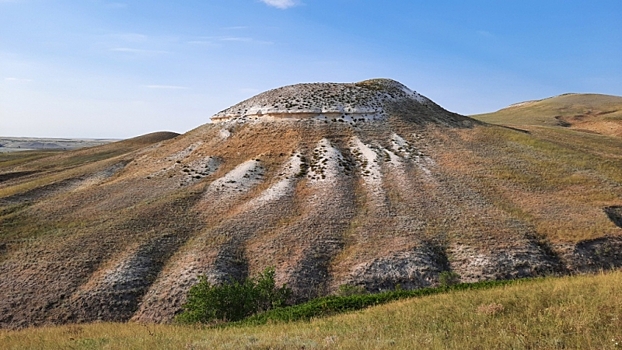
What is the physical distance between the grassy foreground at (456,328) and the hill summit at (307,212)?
1314 centimetres

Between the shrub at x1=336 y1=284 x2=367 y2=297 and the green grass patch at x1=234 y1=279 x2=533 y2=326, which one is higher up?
the green grass patch at x1=234 y1=279 x2=533 y2=326

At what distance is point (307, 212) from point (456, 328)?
2708cm

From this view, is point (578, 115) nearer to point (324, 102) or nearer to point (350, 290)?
point (324, 102)

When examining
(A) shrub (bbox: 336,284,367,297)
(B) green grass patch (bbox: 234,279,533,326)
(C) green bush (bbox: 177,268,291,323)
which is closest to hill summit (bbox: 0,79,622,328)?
(A) shrub (bbox: 336,284,367,297)

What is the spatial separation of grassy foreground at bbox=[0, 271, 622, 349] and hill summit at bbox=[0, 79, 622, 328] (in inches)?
517

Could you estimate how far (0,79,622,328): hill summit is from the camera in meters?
32.3

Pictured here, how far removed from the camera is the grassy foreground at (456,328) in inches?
474

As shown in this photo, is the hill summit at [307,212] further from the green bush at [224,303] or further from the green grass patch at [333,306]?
the green grass patch at [333,306]

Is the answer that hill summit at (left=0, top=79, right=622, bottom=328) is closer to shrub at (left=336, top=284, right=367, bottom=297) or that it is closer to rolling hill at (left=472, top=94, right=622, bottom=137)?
shrub at (left=336, top=284, right=367, bottom=297)

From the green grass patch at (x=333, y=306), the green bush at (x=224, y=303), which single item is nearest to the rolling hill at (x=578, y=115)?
the green grass patch at (x=333, y=306)

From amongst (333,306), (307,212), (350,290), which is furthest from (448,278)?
(307,212)

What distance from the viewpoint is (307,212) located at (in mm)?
40375

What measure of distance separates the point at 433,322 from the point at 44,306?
85.8 feet

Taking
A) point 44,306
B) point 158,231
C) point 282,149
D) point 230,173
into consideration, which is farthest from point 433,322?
→ point 282,149
